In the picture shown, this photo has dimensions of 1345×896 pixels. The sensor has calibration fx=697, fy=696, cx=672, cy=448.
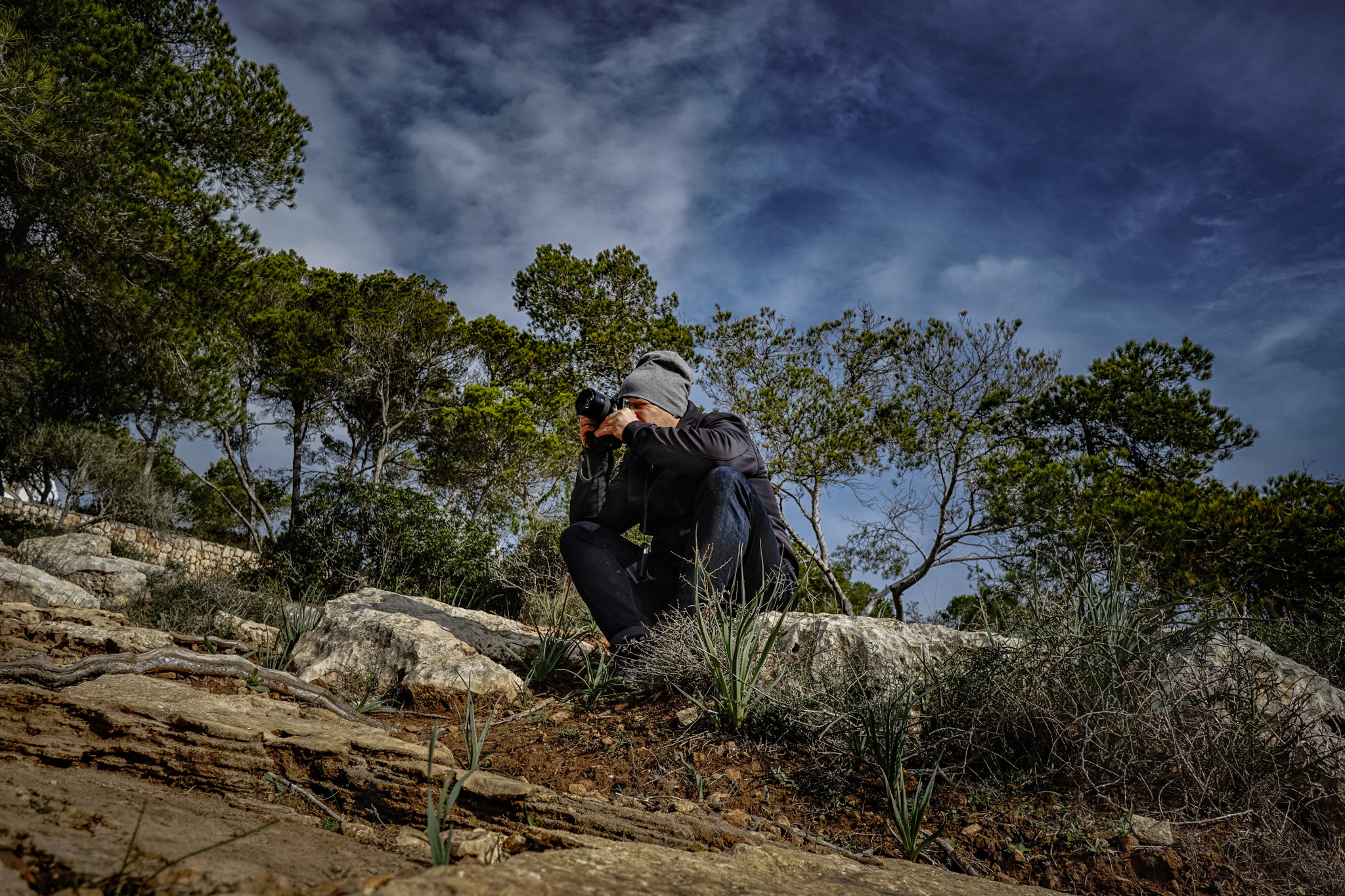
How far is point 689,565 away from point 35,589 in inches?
178

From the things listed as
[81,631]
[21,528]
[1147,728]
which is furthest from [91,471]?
[1147,728]

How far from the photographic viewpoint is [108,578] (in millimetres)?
5738

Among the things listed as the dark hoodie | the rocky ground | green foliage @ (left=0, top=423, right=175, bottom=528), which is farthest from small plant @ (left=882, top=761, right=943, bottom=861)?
green foliage @ (left=0, top=423, right=175, bottom=528)

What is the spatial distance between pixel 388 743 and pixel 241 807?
1.06 ft

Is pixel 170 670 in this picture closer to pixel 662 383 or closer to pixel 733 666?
pixel 733 666

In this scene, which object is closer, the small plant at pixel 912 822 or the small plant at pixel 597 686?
the small plant at pixel 912 822

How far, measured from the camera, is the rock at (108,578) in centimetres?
544

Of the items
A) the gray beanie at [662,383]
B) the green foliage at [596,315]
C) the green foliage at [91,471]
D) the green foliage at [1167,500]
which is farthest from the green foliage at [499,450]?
the gray beanie at [662,383]

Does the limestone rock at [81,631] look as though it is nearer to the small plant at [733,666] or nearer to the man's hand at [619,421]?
the man's hand at [619,421]

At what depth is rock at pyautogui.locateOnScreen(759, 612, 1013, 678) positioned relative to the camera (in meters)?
2.42

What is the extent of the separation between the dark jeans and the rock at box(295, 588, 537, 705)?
492mm

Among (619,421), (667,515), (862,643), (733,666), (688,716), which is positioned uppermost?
(619,421)

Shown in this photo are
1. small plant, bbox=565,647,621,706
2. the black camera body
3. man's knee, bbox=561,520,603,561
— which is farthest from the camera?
the black camera body

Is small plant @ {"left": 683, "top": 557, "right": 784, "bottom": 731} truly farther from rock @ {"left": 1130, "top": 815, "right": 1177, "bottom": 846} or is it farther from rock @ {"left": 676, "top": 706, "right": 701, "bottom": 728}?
rock @ {"left": 1130, "top": 815, "right": 1177, "bottom": 846}
